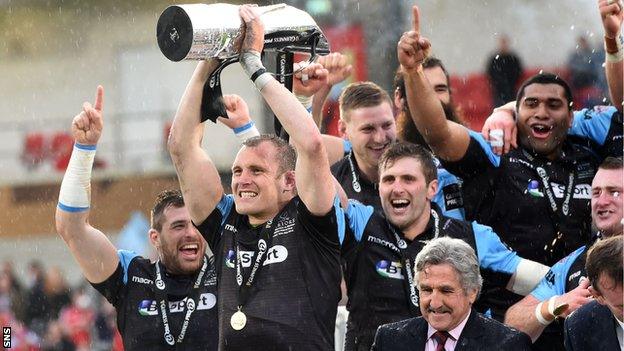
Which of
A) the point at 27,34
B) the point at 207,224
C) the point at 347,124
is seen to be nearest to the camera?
the point at 207,224

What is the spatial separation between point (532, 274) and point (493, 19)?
9.44m

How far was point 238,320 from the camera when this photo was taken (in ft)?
19.9

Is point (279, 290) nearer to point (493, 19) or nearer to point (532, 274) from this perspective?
point (532, 274)

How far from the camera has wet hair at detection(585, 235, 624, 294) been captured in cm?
562

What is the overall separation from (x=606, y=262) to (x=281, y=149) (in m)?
1.51

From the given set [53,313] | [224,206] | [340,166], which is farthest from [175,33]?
[53,313]

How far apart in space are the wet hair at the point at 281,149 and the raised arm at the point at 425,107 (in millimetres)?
867

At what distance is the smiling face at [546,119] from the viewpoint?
714 centimetres

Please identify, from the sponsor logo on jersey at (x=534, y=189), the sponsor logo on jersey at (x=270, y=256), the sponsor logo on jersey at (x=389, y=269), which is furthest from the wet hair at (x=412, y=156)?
the sponsor logo on jersey at (x=270, y=256)

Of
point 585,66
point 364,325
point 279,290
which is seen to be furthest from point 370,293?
point 585,66

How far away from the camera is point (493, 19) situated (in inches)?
622

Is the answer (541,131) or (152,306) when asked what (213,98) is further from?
(541,131)

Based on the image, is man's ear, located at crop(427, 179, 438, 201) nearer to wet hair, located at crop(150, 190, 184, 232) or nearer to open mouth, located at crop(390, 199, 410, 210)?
open mouth, located at crop(390, 199, 410, 210)

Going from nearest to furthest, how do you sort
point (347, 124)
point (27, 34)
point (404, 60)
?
point (404, 60)
point (347, 124)
point (27, 34)
